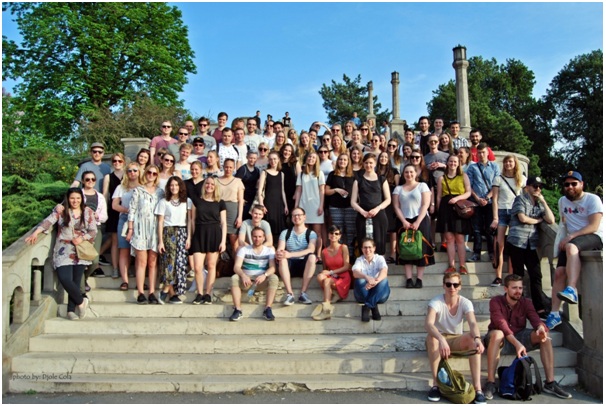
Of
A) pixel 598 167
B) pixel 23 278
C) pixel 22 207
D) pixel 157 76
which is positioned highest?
pixel 157 76

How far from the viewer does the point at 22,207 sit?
27.8 feet

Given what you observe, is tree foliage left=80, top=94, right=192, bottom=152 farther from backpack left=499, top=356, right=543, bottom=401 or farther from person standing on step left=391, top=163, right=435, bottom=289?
backpack left=499, top=356, right=543, bottom=401

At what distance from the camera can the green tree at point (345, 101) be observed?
51844 mm

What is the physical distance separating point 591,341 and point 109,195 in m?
6.93

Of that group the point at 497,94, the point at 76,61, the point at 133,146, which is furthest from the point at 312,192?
the point at 497,94

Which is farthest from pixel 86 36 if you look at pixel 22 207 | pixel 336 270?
pixel 336 270

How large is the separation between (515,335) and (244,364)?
315 cm

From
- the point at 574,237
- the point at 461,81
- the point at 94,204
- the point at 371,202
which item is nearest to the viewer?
the point at 574,237

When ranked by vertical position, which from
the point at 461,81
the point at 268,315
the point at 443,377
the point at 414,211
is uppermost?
the point at 461,81

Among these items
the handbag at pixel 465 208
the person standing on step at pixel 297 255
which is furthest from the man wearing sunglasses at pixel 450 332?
the handbag at pixel 465 208

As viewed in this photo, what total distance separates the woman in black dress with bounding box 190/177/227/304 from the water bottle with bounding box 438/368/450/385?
3.19m

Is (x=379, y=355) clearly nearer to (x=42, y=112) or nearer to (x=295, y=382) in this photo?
(x=295, y=382)

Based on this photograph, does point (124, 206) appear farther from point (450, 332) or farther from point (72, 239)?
point (450, 332)

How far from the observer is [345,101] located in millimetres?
53688
